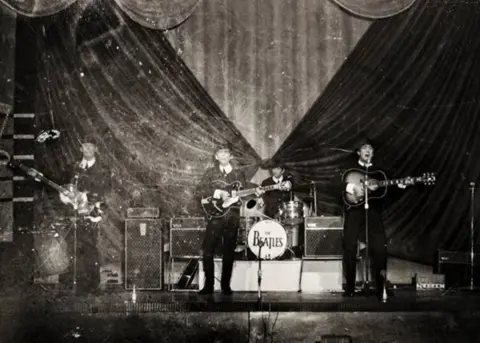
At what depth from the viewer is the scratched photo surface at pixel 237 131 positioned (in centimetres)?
807

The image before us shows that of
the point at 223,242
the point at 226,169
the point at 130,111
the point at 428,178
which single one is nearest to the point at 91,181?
the point at 130,111

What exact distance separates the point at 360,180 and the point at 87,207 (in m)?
3.37

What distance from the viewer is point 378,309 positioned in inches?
277

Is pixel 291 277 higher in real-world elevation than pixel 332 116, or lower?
lower

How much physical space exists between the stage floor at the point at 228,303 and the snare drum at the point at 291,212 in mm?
1221

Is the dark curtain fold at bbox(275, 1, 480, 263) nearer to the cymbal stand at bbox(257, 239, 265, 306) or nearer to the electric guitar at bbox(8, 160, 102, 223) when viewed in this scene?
the cymbal stand at bbox(257, 239, 265, 306)

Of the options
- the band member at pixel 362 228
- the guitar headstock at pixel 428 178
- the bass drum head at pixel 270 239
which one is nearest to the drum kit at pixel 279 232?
the bass drum head at pixel 270 239

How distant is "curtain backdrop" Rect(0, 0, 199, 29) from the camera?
8.20 m

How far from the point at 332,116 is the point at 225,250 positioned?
2224 mm

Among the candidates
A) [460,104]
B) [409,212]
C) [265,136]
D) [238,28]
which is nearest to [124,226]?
[265,136]

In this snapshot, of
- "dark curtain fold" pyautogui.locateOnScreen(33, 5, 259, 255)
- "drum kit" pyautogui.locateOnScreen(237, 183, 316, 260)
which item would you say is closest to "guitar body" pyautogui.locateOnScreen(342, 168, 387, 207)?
"drum kit" pyautogui.locateOnScreen(237, 183, 316, 260)

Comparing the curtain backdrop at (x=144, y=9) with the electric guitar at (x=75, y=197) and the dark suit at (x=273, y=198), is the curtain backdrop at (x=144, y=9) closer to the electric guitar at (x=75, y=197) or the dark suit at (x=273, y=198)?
the electric guitar at (x=75, y=197)

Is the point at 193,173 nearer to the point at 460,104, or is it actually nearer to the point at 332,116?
the point at 332,116

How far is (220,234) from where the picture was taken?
25.9 feet
